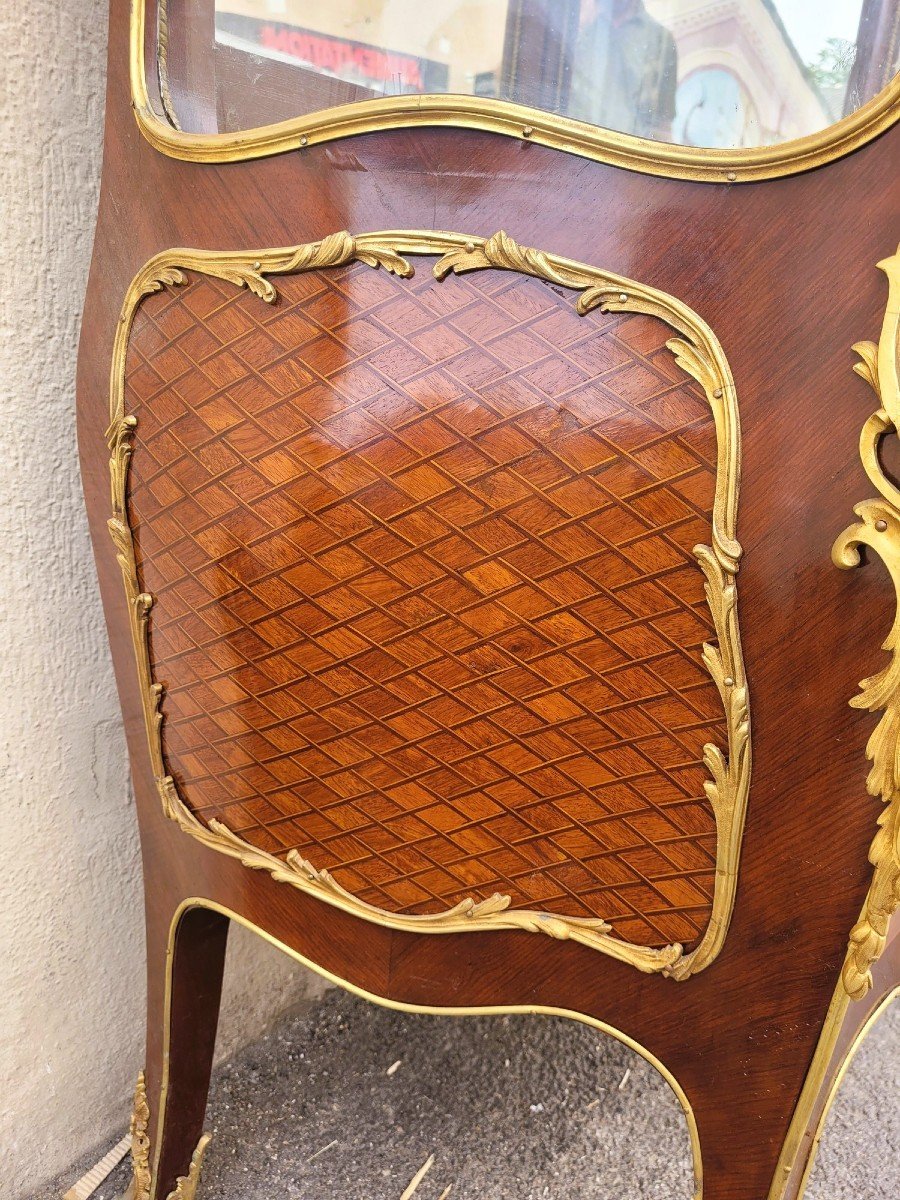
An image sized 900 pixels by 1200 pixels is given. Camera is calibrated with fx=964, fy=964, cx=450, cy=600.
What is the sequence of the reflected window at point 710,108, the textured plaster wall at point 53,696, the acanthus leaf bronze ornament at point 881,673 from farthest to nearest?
the textured plaster wall at point 53,696, the reflected window at point 710,108, the acanthus leaf bronze ornament at point 881,673

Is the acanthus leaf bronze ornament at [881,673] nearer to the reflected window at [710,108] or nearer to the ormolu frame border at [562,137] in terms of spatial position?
the ormolu frame border at [562,137]

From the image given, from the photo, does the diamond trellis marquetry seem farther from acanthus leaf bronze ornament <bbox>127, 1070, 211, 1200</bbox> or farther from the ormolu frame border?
acanthus leaf bronze ornament <bbox>127, 1070, 211, 1200</bbox>

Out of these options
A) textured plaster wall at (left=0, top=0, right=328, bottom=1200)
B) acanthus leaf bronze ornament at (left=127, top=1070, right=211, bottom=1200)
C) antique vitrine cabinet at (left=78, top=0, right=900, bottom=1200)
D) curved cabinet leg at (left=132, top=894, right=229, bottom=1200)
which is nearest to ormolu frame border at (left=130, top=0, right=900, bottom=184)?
antique vitrine cabinet at (left=78, top=0, right=900, bottom=1200)

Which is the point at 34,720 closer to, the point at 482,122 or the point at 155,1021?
the point at 155,1021

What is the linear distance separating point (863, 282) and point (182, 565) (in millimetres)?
425

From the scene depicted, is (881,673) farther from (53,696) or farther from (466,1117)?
(466,1117)

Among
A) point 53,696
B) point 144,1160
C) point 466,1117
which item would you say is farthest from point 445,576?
point 466,1117

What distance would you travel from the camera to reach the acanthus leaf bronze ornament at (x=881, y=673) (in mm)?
391

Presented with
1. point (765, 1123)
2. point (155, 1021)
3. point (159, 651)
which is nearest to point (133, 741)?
point (159, 651)

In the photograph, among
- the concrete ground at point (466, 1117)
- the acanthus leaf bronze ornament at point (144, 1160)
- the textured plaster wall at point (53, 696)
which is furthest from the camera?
the concrete ground at point (466, 1117)

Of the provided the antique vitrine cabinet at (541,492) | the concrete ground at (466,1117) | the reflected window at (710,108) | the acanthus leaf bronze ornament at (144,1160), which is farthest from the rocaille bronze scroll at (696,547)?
the concrete ground at (466,1117)

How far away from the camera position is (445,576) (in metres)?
0.52

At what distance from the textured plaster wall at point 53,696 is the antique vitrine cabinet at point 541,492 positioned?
0.13 m

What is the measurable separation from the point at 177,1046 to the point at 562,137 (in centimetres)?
73
